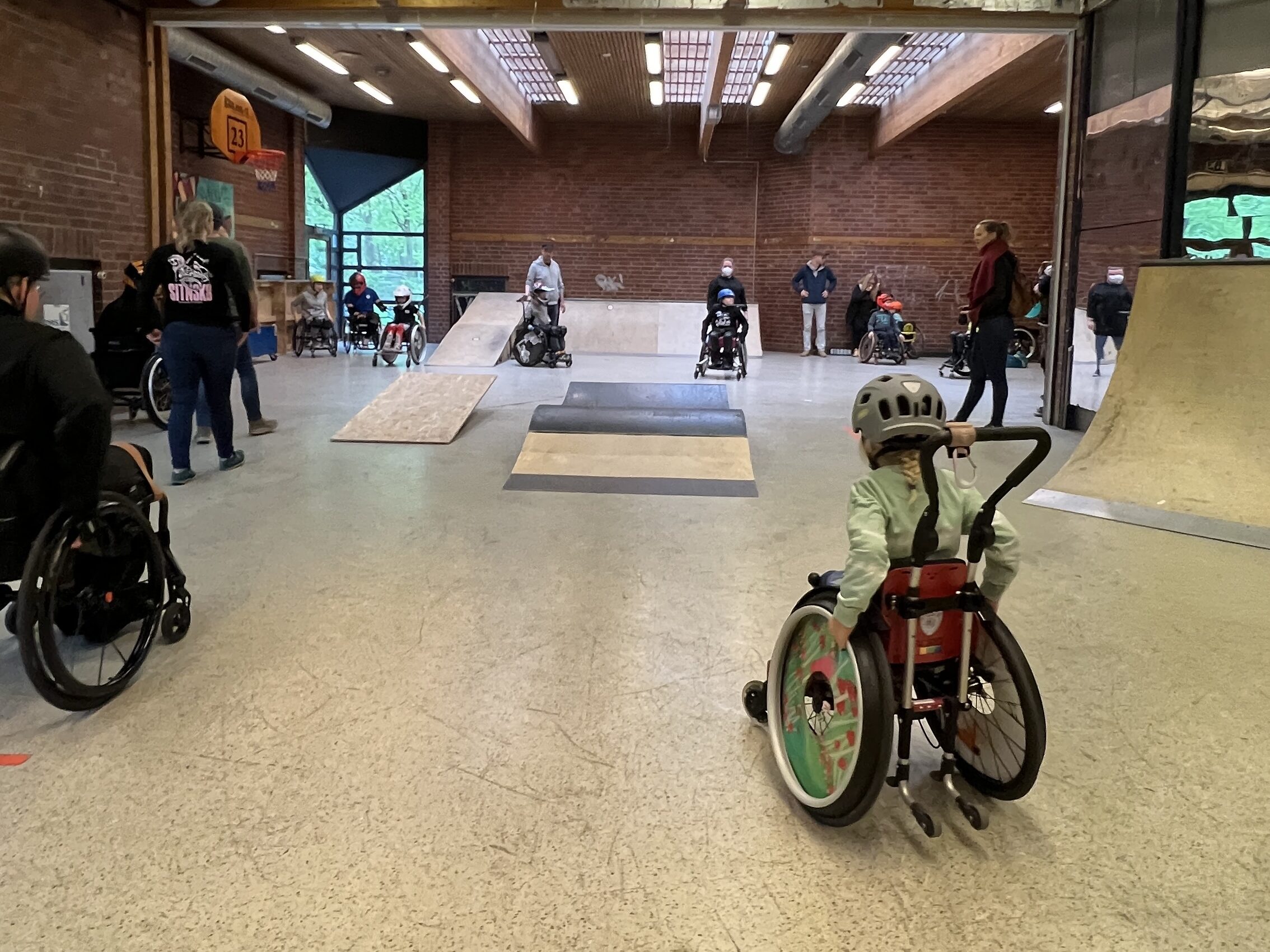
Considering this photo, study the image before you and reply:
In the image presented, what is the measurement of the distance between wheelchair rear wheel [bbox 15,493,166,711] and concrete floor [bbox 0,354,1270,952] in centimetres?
11

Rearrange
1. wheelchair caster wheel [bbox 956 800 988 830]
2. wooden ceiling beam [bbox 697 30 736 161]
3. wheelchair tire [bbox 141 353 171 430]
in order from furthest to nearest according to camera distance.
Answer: wooden ceiling beam [bbox 697 30 736 161] → wheelchair tire [bbox 141 353 171 430] → wheelchair caster wheel [bbox 956 800 988 830]

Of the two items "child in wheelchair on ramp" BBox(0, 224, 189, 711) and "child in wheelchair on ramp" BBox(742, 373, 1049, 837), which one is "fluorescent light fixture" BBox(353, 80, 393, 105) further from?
"child in wheelchair on ramp" BBox(742, 373, 1049, 837)

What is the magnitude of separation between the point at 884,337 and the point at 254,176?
29.5 ft

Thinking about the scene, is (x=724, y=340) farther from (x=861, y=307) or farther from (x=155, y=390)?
(x=155, y=390)

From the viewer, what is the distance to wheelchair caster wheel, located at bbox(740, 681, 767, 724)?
221cm

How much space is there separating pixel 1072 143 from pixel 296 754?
722 centimetres

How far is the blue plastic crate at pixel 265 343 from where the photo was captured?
1169 cm

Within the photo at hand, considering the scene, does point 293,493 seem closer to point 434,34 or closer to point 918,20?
point 918,20

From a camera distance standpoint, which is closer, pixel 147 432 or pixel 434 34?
pixel 147 432

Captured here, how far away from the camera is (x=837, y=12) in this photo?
6887 mm

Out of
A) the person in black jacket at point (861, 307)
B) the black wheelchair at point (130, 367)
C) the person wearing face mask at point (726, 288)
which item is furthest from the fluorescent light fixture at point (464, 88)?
the person in black jacket at point (861, 307)

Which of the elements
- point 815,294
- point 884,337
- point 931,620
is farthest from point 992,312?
point 815,294

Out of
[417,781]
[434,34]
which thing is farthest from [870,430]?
[434,34]

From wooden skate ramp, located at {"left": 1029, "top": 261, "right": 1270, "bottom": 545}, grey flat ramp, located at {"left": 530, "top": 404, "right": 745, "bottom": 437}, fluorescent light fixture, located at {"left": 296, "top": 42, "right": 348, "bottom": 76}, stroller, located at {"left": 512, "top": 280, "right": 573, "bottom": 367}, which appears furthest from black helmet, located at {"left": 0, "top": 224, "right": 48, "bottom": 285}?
fluorescent light fixture, located at {"left": 296, "top": 42, "right": 348, "bottom": 76}
